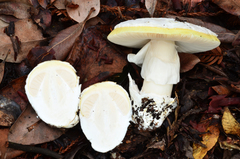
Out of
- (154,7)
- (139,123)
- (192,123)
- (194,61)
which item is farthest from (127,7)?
(192,123)

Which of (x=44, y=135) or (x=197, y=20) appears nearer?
(x=44, y=135)

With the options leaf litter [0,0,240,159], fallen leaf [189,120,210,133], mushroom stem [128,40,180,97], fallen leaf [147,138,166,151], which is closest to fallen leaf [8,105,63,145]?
leaf litter [0,0,240,159]

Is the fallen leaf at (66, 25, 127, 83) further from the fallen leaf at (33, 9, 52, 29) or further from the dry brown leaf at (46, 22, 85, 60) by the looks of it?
the fallen leaf at (33, 9, 52, 29)

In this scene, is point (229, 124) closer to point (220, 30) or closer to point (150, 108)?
point (150, 108)

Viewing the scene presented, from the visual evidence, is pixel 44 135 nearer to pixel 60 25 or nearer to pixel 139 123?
pixel 139 123

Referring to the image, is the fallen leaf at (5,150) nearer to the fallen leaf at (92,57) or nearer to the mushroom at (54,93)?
the mushroom at (54,93)

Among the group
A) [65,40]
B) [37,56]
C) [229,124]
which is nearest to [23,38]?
[37,56]

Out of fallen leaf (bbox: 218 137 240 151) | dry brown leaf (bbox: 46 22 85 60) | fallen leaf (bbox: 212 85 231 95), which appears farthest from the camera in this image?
dry brown leaf (bbox: 46 22 85 60)
